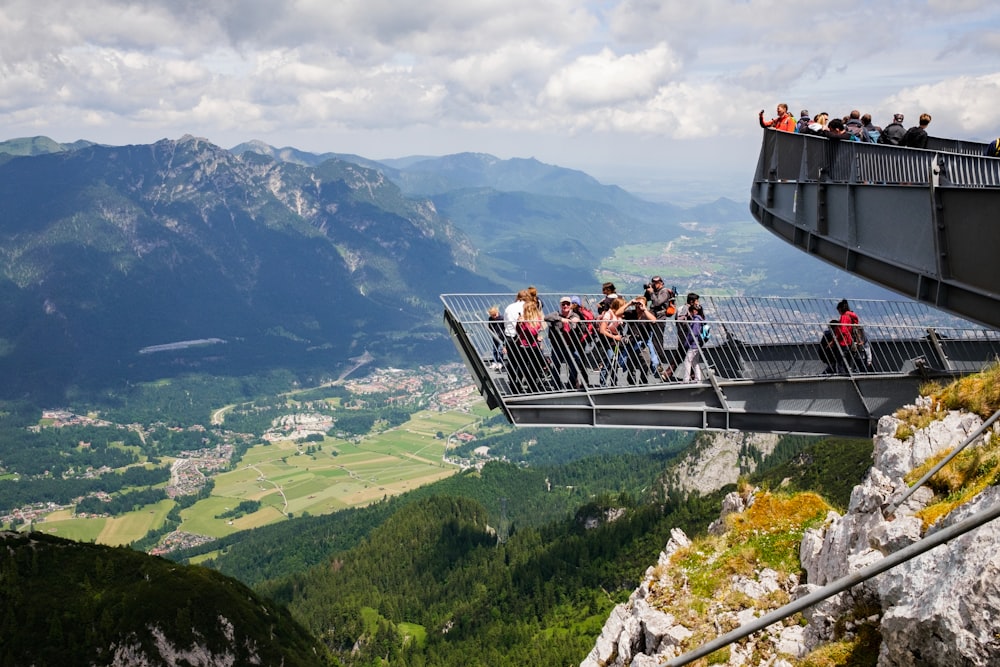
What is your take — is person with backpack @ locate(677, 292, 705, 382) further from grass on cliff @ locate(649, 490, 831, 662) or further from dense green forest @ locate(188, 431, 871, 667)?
dense green forest @ locate(188, 431, 871, 667)

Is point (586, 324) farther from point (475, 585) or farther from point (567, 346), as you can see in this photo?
point (475, 585)

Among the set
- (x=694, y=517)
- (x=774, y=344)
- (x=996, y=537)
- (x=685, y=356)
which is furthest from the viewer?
(x=694, y=517)

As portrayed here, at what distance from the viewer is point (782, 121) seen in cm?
2748

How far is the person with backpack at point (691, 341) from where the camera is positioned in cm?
1878

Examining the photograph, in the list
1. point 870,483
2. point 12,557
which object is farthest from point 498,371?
point 12,557

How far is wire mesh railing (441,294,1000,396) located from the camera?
59.6 ft

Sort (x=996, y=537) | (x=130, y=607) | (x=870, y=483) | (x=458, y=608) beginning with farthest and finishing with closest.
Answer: (x=458, y=608) < (x=130, y=607) < (x=870, y=483) < (x=996, y=537)

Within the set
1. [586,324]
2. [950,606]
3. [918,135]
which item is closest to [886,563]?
[950,606]

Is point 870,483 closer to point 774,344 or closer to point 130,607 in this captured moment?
point 774,344

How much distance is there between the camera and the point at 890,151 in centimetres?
1725

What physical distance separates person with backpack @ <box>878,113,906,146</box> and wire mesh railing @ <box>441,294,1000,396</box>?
222 inches

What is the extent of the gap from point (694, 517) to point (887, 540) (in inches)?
4613

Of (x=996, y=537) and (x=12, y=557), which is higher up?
(x=996, y=537)

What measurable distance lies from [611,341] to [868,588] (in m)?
9.68
